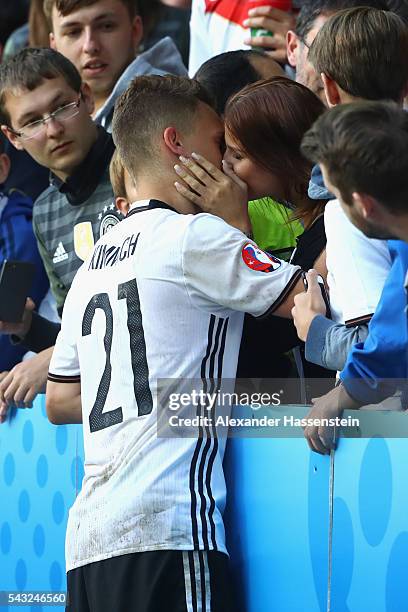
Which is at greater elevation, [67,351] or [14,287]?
[14,287]

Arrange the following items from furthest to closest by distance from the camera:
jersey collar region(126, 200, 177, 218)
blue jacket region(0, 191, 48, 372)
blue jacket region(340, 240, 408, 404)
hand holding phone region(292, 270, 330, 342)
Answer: blue jacket region(0, 191, 48, 372) < jersey collar region(126, 200, 177, 218) < hand holding phone region(292, 270, 330, 342) < blue jacket region(340, 240, 408, 404)

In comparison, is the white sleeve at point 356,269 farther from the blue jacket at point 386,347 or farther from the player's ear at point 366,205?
the player's ear at point 366,205

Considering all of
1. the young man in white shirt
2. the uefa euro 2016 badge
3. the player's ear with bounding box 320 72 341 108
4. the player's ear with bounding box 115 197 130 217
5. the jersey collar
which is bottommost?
the young man in white shirt

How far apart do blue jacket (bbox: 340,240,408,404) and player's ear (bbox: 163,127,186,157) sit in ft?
2.93

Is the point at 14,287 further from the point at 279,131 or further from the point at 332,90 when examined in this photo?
the point at 332,90

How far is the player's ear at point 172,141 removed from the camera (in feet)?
11.3

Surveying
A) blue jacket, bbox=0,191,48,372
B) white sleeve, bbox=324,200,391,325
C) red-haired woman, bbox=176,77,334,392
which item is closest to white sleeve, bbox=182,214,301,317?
white sleeve, bbox=324,200,391,325

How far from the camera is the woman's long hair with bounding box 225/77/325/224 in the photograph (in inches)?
140

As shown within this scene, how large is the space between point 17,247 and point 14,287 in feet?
2.36

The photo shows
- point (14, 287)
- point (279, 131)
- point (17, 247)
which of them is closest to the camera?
point (279, 131)

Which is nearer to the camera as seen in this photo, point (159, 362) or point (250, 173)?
point (159, 362)

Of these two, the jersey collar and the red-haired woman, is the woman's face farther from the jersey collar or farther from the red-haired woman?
the jersey collar

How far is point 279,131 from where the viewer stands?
3.57m

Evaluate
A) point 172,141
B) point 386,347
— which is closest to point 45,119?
point 172,141
